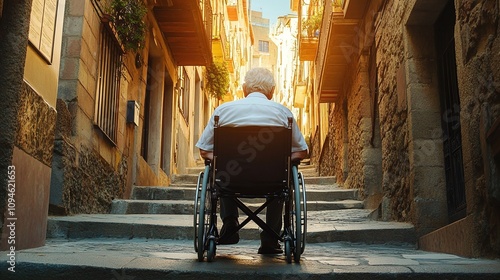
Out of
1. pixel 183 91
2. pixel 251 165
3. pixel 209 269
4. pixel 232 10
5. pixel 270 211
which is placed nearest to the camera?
pixel 209 269

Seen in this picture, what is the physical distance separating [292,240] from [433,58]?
9.64 ft

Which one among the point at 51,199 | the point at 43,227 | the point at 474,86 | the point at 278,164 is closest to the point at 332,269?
the point at 278,164

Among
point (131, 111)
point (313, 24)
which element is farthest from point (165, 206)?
point (313, 24)

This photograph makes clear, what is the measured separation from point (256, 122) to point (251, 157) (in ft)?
0.81

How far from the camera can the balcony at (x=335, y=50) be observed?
9.12 metres

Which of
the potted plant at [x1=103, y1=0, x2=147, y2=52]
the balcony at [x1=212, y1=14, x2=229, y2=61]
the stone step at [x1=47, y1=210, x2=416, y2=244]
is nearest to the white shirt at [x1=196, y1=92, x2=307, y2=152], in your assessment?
the stone step at [x1=47, y1=210, x2=416, y2=244]

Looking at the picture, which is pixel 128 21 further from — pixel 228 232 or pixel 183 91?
pixel 183 91

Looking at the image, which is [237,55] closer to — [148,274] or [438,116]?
[438,116]

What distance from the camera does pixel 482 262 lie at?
338 cm

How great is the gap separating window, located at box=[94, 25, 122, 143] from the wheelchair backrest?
12.2ft

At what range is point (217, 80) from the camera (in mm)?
17266

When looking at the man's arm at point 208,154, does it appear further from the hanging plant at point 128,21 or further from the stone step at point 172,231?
the hanging plant at point 128,21

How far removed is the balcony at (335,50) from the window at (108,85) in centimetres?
326

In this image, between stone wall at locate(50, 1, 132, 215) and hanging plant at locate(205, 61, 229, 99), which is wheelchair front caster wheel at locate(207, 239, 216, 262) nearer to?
stone wall at locate(50, 1, 132, 215)
